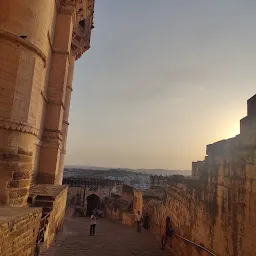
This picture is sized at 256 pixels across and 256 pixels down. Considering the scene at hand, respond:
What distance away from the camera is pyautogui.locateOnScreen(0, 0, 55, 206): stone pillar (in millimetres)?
6734

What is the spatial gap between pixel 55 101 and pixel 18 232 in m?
8.68

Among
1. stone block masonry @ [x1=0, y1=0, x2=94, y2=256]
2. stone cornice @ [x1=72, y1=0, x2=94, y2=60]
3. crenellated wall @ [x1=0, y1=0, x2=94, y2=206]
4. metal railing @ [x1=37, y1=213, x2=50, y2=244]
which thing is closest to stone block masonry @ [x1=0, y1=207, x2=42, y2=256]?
stone block masonry @ [x1=0, y1=0, x2=94, y2=256]

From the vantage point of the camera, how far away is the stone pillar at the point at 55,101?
12391 mm

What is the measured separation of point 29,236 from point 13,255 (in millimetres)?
860

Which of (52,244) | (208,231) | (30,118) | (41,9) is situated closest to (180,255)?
(208,231)

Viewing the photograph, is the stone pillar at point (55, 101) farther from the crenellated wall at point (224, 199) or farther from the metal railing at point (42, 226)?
the crenellated wall at point (224, 199)

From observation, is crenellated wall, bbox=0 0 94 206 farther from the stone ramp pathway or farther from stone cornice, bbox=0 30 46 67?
the stone ramp pathway

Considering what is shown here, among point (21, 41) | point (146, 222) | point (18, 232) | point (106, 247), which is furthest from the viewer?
point (146, 222)

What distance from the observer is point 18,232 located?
5004 millimetres

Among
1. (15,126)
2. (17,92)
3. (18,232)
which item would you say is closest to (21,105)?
(17,92)

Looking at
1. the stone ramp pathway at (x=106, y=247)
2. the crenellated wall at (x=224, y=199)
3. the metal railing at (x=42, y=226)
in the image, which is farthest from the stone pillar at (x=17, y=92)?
the crenellated wall at (x=224, y=199)

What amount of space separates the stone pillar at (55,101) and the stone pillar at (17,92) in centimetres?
500

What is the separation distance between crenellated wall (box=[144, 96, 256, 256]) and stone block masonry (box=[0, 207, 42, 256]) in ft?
13.6

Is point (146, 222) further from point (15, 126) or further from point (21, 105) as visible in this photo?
point (21, 105)
